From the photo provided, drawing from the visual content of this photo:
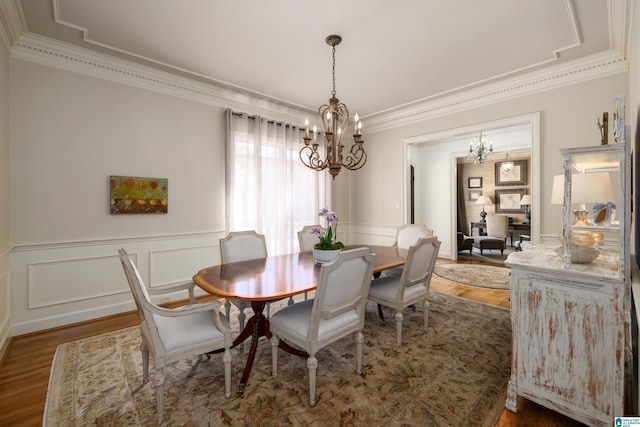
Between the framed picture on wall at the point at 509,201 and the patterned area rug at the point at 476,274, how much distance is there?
3.32m

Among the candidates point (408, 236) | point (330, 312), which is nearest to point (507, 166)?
point (408, 236)

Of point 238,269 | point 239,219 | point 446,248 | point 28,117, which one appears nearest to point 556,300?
point 238,269

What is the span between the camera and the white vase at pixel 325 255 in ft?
8.34

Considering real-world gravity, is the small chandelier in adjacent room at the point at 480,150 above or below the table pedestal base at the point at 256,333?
above

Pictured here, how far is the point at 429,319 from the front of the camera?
305cm

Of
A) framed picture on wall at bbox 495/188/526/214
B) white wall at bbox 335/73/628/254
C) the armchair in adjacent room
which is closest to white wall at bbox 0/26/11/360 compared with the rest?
white wall at bbox 335/73/628/254

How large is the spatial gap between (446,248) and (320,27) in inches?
216

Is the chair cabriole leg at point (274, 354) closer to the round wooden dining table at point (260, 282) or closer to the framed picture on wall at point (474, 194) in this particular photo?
the round wooden dining table at point (260, 282)

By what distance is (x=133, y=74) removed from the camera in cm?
329

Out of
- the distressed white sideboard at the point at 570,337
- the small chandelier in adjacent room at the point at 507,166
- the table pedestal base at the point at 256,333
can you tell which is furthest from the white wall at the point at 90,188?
the small chandelier in adjacent room at the point at 507,166

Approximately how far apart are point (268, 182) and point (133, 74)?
6.88ft

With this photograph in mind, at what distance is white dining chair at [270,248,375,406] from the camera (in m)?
1.75

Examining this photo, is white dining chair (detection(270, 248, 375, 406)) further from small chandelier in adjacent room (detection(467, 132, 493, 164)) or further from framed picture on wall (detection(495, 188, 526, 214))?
framed picture on wall (detection(495, 188, 526, 214))

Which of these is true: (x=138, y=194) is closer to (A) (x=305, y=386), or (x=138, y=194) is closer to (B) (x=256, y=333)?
(B) (x=256, y=333)
